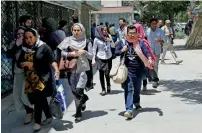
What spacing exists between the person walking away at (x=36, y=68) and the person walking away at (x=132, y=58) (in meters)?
1.35

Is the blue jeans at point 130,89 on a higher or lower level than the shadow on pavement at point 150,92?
higher

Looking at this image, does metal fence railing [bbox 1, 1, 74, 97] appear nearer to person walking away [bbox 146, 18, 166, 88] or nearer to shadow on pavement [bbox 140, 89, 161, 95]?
shadow on pavement [bbox 140, 89, 161, 95]

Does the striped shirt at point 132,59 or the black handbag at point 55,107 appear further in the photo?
the striped shirt at point 132,59

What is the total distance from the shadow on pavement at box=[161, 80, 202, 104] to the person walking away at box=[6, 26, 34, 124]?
324 cm

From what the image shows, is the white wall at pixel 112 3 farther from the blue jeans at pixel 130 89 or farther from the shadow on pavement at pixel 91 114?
the blue jeans at pixel 130 89

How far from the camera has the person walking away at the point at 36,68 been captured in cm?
621

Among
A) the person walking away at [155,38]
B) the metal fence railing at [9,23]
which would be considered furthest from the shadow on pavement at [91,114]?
the person walking away at [155,38]

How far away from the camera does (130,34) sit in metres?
6.95

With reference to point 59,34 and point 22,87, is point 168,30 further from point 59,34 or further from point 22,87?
point 22,87

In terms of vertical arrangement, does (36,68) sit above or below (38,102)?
above

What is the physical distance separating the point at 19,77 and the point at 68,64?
0.81 meters

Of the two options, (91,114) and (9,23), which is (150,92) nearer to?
(91,114)

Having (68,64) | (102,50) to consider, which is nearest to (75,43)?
(68,64)

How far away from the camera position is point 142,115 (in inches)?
281
